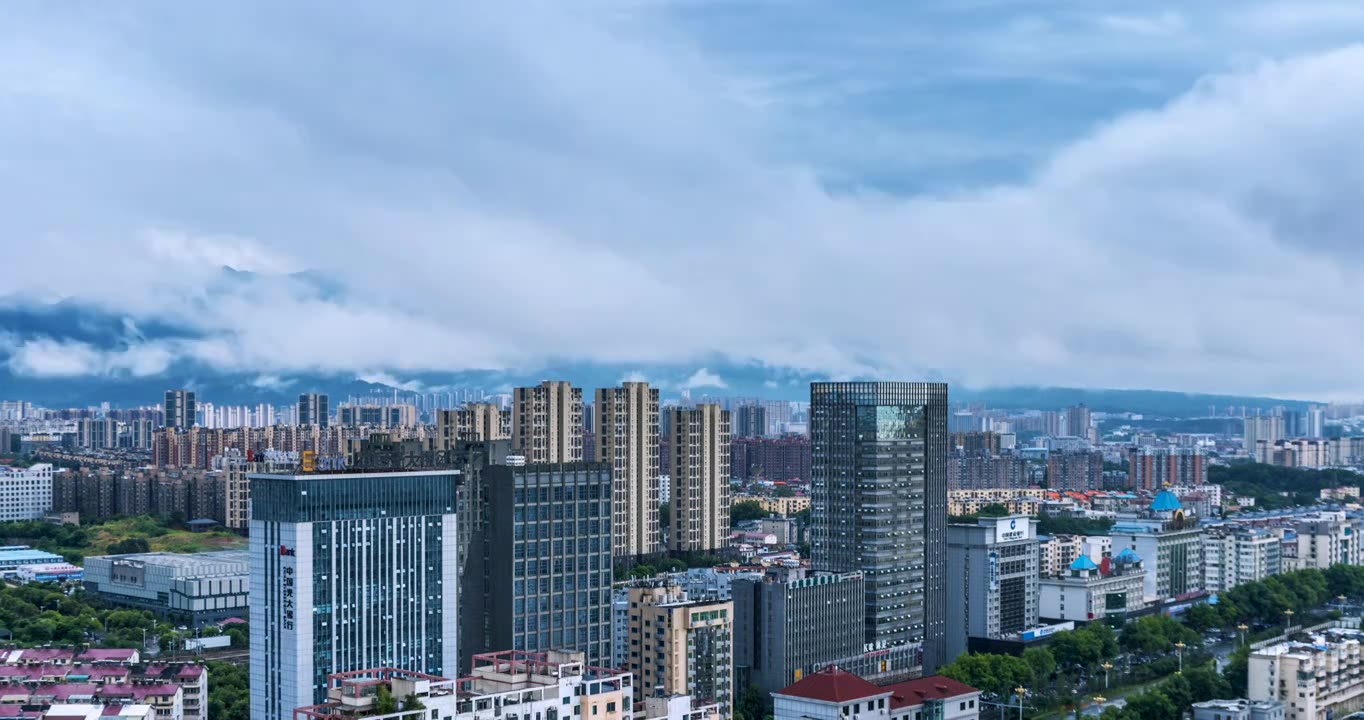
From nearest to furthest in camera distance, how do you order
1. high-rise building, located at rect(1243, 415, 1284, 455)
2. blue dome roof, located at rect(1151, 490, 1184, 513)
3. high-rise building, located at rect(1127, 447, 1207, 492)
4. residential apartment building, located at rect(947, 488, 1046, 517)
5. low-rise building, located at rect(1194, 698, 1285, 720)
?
low-rise building, located at rect(1194, 698, 1285, 720) → blue dome roof, located at rect(1151, 490, 1184, 513) → residential apartment building, located at rect(947, 488, 1046, 517) → high-rise building, located at rect(1127, 447, 1207, 492) → high-rise building, located at rect(1243, 415, 1284, 455)

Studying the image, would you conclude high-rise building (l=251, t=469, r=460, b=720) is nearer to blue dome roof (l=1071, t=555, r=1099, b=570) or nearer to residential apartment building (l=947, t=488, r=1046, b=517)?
blue dome roof (l=1071, t=555, r=1099, b=570)

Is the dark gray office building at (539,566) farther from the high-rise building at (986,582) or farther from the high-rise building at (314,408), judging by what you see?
the high-rise building at (314,408)

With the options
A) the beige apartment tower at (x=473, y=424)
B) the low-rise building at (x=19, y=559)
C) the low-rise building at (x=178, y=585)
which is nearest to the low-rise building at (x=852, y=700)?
the low-rise building at (x=178, y=585)

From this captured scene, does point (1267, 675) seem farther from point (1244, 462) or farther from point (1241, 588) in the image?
point (1244, 462)

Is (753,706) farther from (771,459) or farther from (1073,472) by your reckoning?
(771,459)

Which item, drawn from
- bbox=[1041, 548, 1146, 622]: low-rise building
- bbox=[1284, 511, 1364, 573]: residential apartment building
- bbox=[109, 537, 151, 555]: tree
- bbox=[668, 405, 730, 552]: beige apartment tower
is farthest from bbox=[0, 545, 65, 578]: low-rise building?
bbox=[1284, 511, 1364, 573]: residential apartment building

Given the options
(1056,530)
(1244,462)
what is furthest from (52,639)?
(1244,462)
